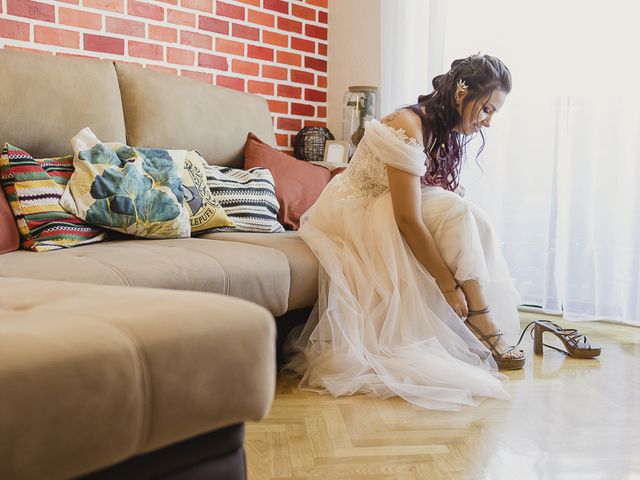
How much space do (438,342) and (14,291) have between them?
1372mm

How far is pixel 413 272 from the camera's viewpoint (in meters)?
2.27

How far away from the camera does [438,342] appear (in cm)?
218

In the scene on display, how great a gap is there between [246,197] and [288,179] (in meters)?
0.29

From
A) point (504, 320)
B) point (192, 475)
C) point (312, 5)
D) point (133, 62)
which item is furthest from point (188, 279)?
point (312, 5)

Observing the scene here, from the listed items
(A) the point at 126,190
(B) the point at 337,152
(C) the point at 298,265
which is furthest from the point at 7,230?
(B) the point at 337,152

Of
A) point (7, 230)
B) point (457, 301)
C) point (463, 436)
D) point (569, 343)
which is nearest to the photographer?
point (463, 436)

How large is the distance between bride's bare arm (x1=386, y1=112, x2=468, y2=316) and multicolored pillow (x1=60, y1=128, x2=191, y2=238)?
27.0 inches

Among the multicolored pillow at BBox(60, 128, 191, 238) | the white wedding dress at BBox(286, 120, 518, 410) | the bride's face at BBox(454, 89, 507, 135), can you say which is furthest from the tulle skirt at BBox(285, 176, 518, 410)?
the multicolored pillow at BBox(60, 128, 191, 238)

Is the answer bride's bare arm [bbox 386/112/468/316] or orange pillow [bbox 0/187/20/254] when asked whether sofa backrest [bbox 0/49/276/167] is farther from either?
bride's bare arm [bbox 386/112/468/316]

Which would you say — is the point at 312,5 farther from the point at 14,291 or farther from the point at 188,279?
the point at 14,291

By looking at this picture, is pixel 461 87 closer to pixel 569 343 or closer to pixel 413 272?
pixel 413 272

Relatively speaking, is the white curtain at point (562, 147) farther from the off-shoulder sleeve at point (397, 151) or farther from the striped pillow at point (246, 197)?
the striped pillow at point (246, 197)

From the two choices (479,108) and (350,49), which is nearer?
(479,108)

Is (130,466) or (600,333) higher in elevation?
(130,466)
